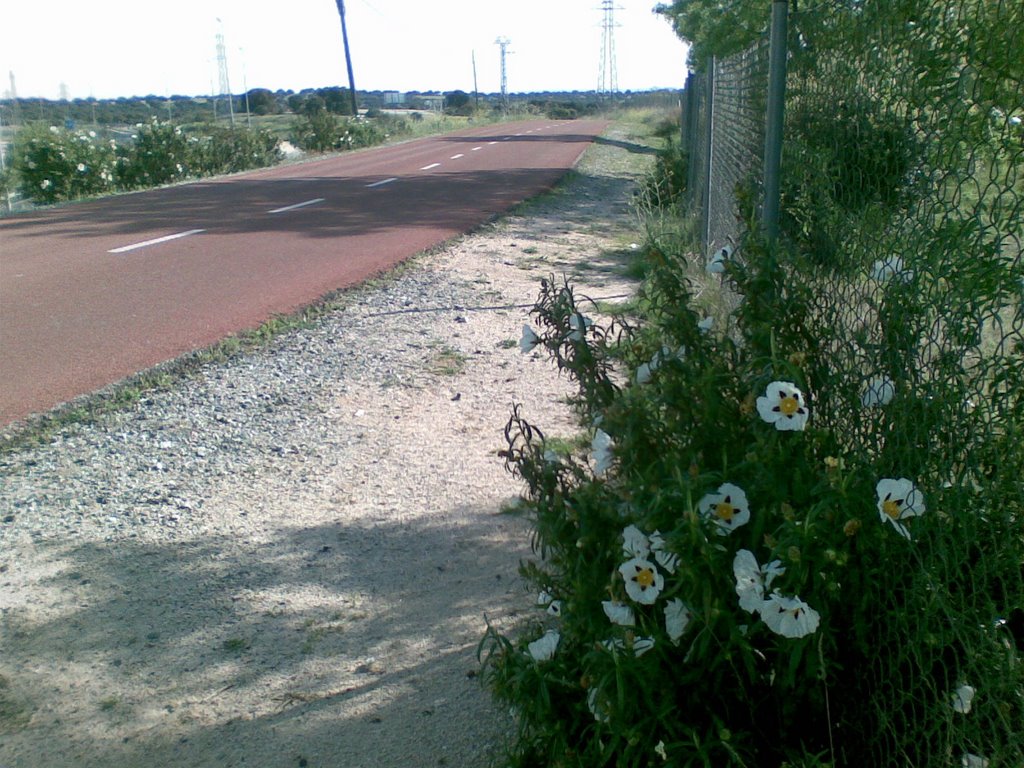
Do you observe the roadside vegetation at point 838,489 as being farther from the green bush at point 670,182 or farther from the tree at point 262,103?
the tree at point 262,103

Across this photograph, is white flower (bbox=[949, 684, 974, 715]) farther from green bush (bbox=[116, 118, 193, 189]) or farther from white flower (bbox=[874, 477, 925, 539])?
green bush (bbox=[116, 118, 193, 189])

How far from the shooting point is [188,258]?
1207 centimetres

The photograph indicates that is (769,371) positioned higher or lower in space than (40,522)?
higher

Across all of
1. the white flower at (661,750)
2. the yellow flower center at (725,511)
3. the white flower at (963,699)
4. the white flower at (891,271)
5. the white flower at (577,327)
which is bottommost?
the white flower at (661,750)

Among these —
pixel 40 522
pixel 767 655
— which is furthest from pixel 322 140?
pixel 767 655

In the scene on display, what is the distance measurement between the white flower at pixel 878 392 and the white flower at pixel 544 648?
3.12 feet

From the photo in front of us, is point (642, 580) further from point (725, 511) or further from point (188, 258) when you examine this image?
point (188, 258)

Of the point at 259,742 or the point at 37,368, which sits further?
the point at 37,368

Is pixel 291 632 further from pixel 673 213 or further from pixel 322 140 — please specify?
pixel 322 140

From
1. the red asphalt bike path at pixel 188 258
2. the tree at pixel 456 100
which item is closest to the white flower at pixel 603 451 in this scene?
the red asphalt bike path at pixel 188 258

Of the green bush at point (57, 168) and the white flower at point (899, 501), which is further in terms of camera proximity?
the green bush at point (57, 168)

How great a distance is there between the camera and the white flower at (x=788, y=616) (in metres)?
2.18

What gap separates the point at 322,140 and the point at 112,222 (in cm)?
2488

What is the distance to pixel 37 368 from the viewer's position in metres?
7.11
